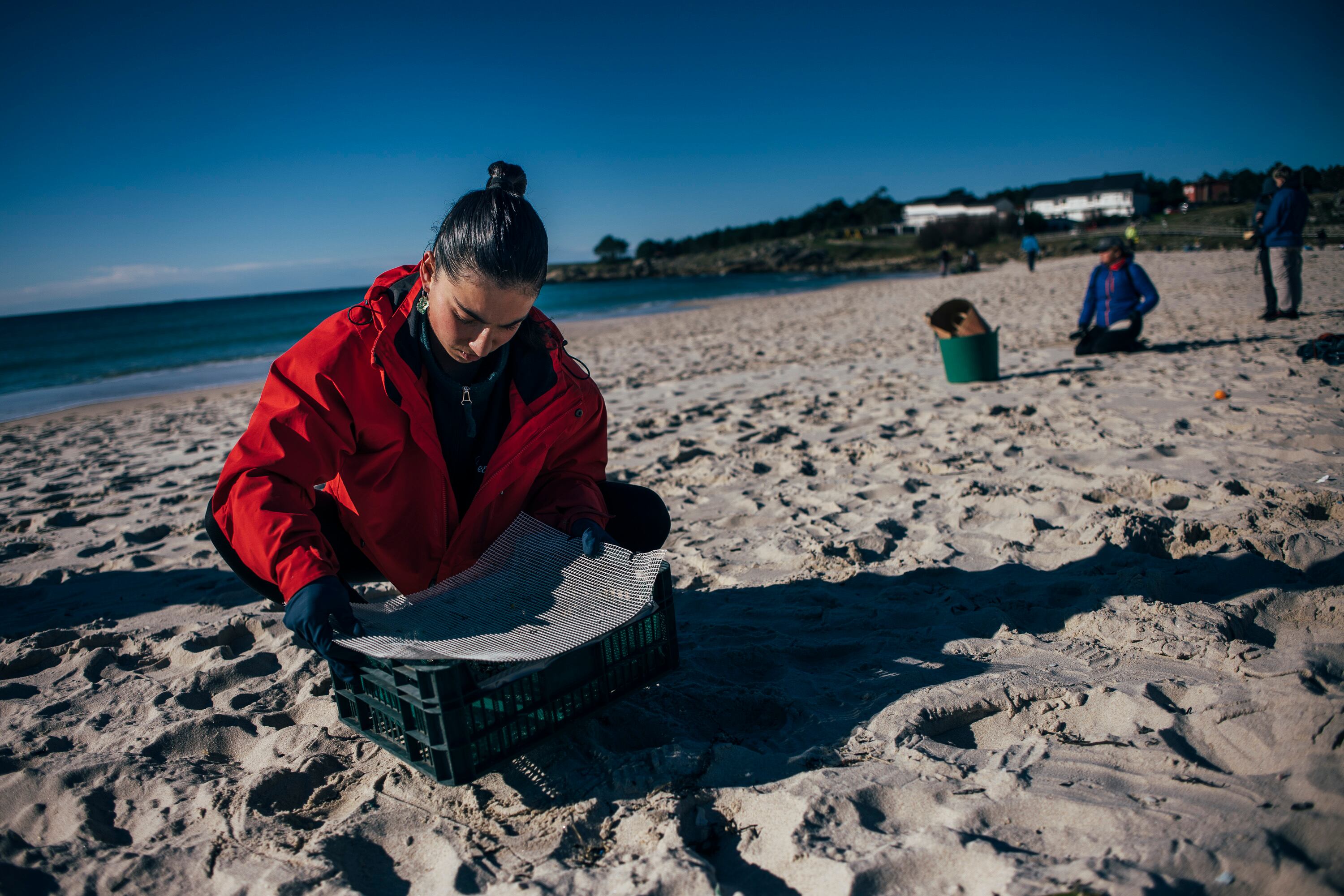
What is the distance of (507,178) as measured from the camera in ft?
6.80

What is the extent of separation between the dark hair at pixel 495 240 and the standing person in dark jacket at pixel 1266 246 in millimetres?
8965

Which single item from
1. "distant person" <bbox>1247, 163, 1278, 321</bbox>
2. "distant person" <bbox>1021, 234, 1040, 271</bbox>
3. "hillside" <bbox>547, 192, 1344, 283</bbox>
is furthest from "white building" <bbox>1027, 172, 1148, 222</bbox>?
"distant person" <bbox>1247, 163, 1278, 321</bbox>

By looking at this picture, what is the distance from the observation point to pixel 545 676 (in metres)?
1.75

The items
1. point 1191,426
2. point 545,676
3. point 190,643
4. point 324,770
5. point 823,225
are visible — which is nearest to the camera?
point 545,676

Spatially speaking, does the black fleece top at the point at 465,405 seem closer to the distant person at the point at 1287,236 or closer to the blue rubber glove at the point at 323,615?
the blue rubber glove at the point at 323,615

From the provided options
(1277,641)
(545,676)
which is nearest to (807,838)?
(545,676)

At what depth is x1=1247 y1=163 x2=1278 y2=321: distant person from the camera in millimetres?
7820

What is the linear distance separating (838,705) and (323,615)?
1.36 metres

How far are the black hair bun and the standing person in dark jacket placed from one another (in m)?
8.86

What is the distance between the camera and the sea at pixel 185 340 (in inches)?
568

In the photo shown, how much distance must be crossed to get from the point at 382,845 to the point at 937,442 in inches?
151

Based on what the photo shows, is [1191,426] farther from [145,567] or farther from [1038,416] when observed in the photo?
[145,567]

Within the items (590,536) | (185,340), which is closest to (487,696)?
(590,536)

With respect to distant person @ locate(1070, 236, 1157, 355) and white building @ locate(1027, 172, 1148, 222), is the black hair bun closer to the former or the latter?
distant person @ locate(1070, 236, 1157, 355)
